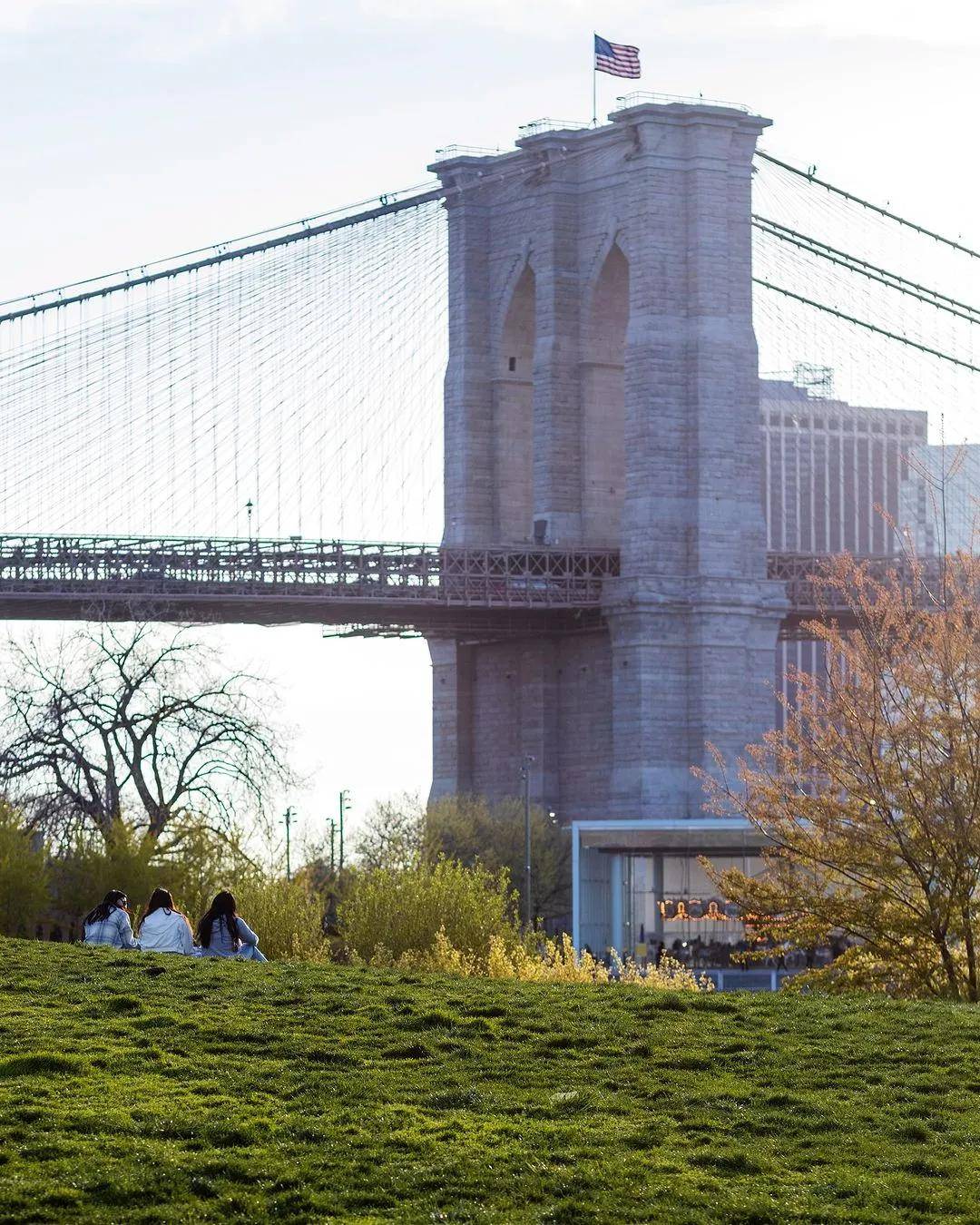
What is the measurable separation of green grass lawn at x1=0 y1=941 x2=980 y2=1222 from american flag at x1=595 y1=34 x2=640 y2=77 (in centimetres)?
6365

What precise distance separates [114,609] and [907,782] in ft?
156

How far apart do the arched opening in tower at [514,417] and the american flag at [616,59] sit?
1322 cm

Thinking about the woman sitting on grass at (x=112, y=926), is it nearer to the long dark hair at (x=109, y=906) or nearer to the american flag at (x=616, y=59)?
the long dark hair at (x=109, y=906)

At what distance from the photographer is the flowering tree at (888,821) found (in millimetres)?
32281

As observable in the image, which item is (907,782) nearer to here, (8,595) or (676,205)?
(8,595)

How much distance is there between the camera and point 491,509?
321 ft

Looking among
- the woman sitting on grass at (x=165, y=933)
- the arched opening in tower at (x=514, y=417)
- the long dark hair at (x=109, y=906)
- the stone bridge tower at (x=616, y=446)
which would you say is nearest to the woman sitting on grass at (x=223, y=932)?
the woman sitting on grass at (x=165, y=933)

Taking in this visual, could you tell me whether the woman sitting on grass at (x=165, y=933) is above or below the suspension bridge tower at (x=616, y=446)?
below

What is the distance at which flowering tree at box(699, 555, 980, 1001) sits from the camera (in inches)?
1271

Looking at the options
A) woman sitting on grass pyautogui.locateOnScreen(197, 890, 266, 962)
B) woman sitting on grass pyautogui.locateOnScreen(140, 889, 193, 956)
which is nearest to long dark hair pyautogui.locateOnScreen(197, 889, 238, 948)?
woman sitting on grass pyautogui.locateOnScreen(197, 890, 266, 962)

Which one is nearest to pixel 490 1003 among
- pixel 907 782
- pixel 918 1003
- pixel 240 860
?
pixel 918 1003

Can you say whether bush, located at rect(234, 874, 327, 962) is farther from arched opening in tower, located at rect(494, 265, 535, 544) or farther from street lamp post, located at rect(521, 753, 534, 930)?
arched opening in tower, located at rect(494, 265, 535, 544)

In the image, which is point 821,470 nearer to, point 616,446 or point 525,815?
point 616,446

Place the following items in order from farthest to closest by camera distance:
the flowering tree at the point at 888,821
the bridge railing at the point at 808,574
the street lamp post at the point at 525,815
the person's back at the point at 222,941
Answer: the bridge railing at the point at 808,574
the street lamp post at the point at 525,815
the flowering tree at the point at 888,821
the person's back at the point at 222,941
